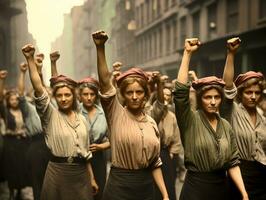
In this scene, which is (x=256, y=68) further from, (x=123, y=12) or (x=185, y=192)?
(x=123, y=12)

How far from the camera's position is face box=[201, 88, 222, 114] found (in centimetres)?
345

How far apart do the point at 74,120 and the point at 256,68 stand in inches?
358

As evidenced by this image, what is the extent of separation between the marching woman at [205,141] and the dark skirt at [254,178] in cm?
53

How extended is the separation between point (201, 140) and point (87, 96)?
2.06 meters

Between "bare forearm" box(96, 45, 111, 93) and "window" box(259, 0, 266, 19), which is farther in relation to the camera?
"window" box(259, 0, 266, 19)

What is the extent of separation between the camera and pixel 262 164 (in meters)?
3.91

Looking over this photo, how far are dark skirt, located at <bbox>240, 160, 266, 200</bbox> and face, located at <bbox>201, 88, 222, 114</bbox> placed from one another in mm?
824

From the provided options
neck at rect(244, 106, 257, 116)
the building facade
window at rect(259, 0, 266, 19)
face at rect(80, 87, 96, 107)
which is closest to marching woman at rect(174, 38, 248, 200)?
neck at rect(244, 106, 257, 116)

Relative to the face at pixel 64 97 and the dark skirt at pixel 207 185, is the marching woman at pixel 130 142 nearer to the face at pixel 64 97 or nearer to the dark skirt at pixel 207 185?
the dark skirt at pixel 207 185

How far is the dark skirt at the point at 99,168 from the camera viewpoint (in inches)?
201

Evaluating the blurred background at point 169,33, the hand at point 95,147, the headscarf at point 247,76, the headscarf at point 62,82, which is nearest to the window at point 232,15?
the blurred background at point 169,33

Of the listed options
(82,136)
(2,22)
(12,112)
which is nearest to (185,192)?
(82,136)

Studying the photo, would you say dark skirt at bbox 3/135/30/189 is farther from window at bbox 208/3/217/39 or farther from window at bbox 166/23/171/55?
window at bbox 166/23/171/55

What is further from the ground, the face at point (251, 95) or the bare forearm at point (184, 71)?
the bare forearm at point (184, 71)
